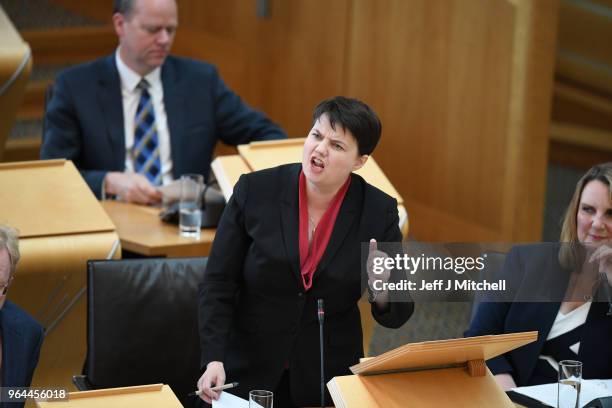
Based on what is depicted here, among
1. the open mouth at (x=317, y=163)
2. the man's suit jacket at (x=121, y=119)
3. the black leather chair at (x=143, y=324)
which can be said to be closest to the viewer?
the open mouth at (x=317, y=163)

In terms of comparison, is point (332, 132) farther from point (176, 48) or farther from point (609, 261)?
point (176, 48)

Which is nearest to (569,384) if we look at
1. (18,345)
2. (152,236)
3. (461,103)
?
(18,345)

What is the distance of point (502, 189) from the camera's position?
534cm

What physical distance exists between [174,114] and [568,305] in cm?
210

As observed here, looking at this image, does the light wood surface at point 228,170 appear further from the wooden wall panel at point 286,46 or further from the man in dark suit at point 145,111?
the wooden wall panel at point 286,46

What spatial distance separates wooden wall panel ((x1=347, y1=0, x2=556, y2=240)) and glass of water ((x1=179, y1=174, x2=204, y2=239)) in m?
1.86

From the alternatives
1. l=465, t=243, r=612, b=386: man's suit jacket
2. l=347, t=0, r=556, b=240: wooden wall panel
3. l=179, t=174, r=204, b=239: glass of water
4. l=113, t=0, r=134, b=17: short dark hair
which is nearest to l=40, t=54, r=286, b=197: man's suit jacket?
l=113, t=0, r=134, b=17: short dark hair

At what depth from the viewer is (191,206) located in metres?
3.97

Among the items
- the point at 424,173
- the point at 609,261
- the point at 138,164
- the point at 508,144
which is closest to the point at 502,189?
the point at 508,144

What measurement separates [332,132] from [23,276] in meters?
1.12

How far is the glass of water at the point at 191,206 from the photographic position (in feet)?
12.8

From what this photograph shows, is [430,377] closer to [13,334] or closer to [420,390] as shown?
[420,390]

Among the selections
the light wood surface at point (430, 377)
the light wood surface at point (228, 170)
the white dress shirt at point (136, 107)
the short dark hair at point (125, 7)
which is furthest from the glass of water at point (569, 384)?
the short dark hair at point (125, 7)

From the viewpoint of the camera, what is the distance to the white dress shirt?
4598 mm
